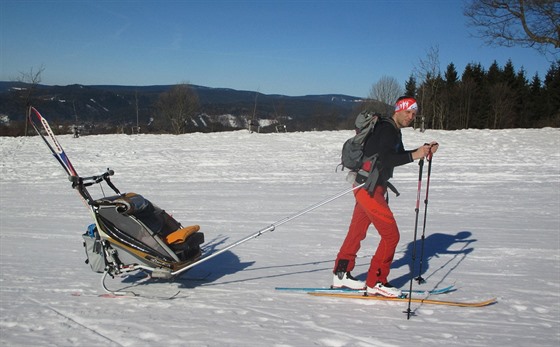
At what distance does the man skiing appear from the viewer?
4516mm

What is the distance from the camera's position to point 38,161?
18.3m

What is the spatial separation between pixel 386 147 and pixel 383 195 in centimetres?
57

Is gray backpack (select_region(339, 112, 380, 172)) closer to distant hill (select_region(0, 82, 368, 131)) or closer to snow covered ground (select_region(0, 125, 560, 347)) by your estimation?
snow covered ground (select_region(0, 125, 560, 347))

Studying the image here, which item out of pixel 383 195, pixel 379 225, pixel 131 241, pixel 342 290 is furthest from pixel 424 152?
pixel 131 241

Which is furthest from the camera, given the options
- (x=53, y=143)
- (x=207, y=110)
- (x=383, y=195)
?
(x=207, y=110)

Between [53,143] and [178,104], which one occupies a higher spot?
[178,104]

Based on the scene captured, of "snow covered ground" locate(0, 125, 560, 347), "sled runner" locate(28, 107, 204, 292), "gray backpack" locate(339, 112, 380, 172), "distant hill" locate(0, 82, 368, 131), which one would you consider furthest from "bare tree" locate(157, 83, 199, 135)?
"gray backpack" locate(339, 112, 380, 172)

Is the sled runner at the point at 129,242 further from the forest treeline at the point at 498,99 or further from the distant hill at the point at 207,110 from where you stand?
the forest treeline at the point at 498,99

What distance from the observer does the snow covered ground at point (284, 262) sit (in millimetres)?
4031

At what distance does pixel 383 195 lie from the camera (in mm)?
4781

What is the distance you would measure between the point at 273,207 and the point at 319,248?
344 centimetres

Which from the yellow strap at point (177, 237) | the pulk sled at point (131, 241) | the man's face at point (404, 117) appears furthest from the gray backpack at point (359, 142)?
the yellow strap at point (177, 237)

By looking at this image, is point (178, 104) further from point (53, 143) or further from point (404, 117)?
point (404, 117)

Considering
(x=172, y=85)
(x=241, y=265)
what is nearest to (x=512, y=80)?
(x=172, y=85)
